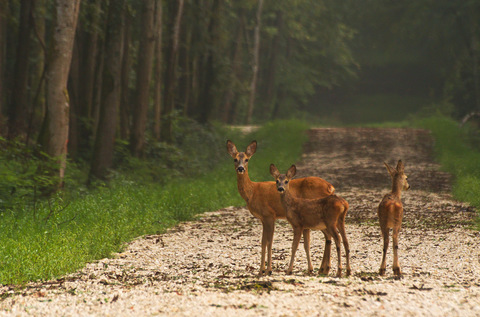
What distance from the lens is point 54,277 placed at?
24.3 feet

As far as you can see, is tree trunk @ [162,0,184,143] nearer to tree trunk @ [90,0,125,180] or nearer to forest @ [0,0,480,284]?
forest @ [0,0,480,284]

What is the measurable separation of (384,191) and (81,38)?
11.5 m

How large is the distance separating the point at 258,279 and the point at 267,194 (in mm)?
1304

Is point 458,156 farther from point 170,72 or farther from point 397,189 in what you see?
point 397,189

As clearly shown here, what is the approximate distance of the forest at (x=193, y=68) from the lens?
17422 mm

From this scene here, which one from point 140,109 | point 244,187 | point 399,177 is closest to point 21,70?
point 140,109

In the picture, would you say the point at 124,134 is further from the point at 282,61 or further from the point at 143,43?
the point at 282,61

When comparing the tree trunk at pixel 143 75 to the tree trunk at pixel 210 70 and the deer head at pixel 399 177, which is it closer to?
the tree trunk at pixel 210 70

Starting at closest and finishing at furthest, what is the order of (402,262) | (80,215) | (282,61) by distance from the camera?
(402,262)
(80,215)
(282,61)

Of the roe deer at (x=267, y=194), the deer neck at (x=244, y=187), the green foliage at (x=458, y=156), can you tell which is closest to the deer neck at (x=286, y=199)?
the roe deer at (x=267, y=194)

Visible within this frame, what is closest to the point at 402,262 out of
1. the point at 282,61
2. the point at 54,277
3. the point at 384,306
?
the point at 384,306

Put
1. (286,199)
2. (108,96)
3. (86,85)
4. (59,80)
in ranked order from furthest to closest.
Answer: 1. (86,85)
2. (108,96)
3. (59,80)
4. (286,199)

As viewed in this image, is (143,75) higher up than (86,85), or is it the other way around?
(143,75)

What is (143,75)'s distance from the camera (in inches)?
784
